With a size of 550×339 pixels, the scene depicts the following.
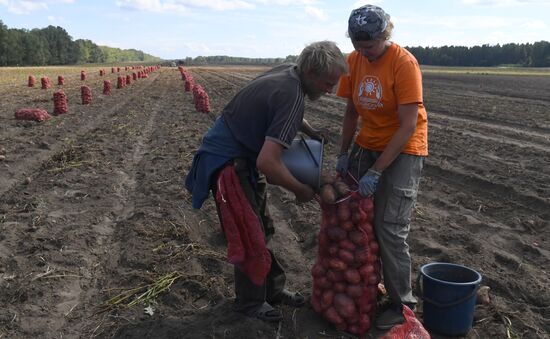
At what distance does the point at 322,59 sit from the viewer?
303 cm

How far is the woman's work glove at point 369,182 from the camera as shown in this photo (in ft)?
10.8

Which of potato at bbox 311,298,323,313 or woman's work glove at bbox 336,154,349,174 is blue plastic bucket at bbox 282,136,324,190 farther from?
potato at bbox 311,298,323,313

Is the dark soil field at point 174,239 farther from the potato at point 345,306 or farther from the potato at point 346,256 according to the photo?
the potato at point 346,256

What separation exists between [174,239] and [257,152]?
6.97 ft

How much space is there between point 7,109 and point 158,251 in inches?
482

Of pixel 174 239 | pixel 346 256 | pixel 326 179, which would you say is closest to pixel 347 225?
pixel 346 256

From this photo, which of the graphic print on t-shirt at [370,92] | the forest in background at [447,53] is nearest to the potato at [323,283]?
the graphic print on t-shirt at [370,92]

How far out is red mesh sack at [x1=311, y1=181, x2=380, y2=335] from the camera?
3.41 meters

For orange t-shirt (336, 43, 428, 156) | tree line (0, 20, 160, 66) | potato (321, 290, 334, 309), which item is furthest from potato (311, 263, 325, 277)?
tree line (0, 20, 160, 66)

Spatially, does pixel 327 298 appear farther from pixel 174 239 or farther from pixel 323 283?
pixel 174 239

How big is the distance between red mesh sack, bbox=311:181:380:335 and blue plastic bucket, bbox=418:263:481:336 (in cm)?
37

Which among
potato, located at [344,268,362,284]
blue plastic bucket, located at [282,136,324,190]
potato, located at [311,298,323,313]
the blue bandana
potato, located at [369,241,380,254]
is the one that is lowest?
potato, located at [311,298,323,313]

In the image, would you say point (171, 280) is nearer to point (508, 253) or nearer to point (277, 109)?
point (277, 109)

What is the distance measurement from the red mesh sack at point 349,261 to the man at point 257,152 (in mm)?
254
